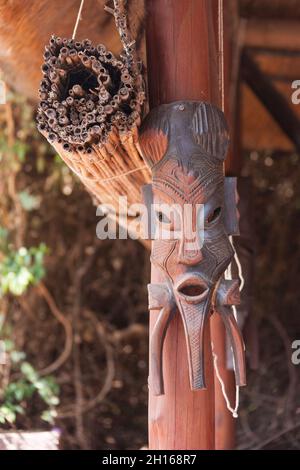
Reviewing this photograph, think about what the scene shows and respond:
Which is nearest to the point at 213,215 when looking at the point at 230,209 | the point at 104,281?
the point at 230,209

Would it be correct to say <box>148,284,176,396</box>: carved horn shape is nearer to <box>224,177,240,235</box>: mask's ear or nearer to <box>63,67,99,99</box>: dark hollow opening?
<box>224,177,240,235</box>: mask's ear

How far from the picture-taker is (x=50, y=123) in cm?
110

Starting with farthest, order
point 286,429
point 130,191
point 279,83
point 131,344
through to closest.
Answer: point 131,344 → point 279,83 → point 286,429 → point 130,191

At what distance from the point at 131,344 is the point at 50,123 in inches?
94.6

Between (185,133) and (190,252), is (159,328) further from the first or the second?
(185,133)

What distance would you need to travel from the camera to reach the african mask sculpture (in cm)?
112

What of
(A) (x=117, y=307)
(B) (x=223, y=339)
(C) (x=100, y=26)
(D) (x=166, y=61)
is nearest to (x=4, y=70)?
(C) (x=100, y=26)

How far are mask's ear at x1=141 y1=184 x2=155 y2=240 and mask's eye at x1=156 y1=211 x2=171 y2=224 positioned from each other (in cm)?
2

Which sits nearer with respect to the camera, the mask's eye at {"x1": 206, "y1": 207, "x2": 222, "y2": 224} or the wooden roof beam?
the mask's eye at {"x1": 206, "y1": 207, "x2": 222, "y2": 224}

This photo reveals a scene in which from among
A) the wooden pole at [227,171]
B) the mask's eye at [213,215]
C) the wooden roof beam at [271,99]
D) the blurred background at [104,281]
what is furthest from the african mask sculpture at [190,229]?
the wooden roof beam at [271,99]

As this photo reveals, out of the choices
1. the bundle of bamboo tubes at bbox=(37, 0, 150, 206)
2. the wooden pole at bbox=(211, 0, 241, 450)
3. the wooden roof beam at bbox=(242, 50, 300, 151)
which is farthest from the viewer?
the wooden roof beam at bbox=(242, 50, 300, 151)

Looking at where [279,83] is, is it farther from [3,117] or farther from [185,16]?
[185,16]

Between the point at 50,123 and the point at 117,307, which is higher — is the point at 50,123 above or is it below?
above

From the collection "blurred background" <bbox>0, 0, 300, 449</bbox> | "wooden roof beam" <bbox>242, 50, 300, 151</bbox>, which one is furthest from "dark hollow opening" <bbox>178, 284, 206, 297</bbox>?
"wooden roof beam" <bbox>242, 50, 300, 151</bbox>
